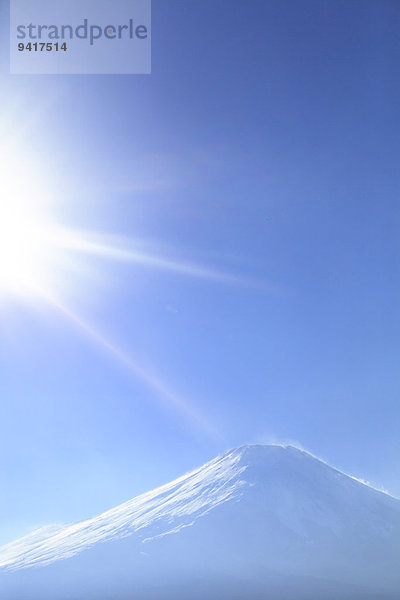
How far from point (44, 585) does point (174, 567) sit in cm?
230

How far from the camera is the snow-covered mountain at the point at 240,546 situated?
26.5 feet

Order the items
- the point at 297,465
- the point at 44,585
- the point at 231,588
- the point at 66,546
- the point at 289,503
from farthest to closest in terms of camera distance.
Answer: the point at 297,465, the point at 289,503, the point at 66,546, the point at 44,585, the point at 231,588

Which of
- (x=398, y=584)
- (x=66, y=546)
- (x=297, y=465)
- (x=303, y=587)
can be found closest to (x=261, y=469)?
(x=297, y=465)

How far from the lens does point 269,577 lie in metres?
8.29

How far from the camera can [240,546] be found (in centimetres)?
998

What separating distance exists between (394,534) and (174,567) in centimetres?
446

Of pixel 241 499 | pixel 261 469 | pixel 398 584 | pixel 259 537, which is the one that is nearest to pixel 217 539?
pixel 259 537

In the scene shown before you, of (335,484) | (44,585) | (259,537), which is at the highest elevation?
(335,484)

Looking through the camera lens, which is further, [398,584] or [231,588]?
[231,588]

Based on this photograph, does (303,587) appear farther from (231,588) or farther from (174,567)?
(174,567)

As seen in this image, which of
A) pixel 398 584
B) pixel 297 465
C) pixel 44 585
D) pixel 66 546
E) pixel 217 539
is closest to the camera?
pixel 398 584

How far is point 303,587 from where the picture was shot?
325 inches

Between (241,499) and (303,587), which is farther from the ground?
(241,499)

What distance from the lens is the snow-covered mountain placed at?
8078 mm
